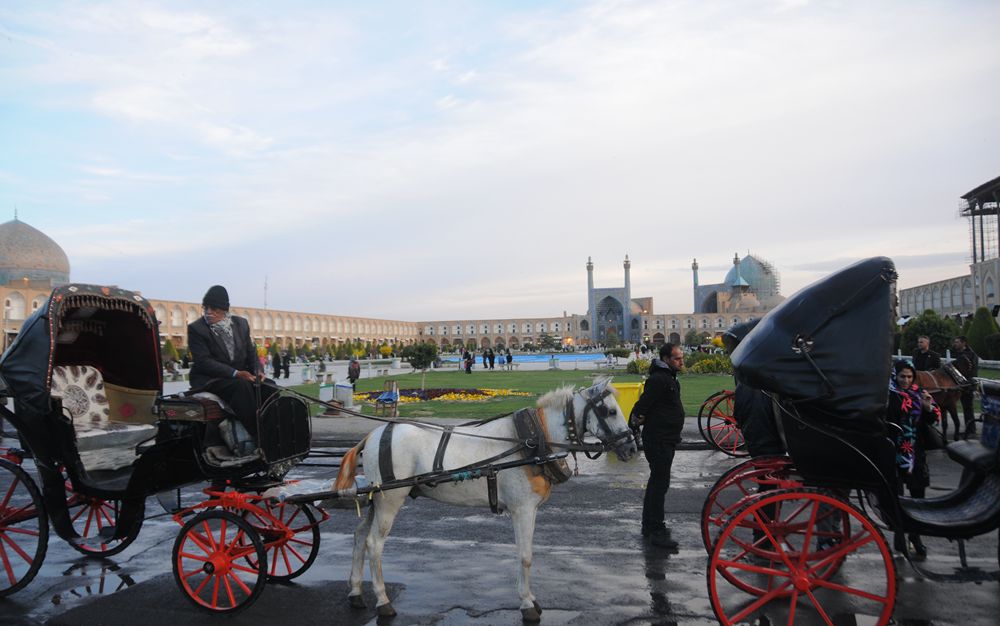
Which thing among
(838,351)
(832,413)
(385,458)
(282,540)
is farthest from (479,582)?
(838,351)

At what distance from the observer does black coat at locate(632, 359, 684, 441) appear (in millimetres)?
6125

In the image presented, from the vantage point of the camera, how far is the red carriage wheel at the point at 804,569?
379 centimetres

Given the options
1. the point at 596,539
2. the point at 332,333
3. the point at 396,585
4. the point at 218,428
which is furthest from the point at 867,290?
the point at 332,333

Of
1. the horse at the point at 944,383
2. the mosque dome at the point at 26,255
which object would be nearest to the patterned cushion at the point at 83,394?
the horse at the point at 944,383

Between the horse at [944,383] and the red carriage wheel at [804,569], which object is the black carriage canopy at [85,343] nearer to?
the red carriage wheel at [804,569]

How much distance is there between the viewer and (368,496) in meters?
4.69

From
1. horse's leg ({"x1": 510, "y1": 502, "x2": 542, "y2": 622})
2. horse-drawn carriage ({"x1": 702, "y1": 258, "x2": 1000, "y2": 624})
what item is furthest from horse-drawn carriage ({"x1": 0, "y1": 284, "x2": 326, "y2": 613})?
horse-drawn carriage ({"x1": 702, "y1": 258, "x2": 1000, "y2": 624})

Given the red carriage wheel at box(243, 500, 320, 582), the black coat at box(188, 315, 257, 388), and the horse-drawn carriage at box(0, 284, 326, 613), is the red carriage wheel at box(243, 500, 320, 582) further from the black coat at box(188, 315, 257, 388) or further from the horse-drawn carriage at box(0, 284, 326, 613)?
the black coat at box(188, 315, 257, 388)

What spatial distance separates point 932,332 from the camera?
22516mm

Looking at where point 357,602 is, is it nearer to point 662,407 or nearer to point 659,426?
point 659,426

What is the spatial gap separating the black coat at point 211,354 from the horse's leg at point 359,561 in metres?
1.51

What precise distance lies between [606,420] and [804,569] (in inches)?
57.9

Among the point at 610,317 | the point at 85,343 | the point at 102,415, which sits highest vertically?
the point at 610,317

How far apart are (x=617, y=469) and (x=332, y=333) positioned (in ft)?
304
